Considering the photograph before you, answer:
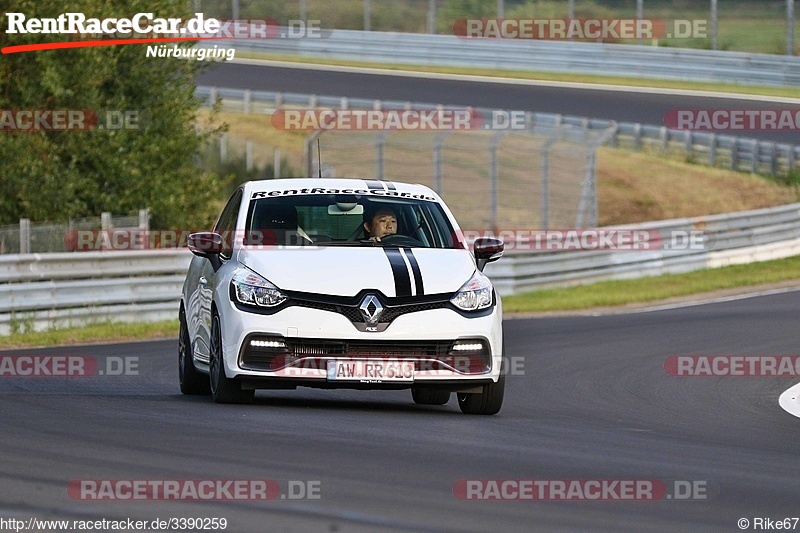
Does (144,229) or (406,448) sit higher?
(406,448)

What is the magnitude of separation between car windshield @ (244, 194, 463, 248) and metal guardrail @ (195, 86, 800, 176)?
84.8 feet

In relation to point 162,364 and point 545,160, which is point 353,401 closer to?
point 162,364

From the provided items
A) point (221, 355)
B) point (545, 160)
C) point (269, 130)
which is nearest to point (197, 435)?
point (221, 355)

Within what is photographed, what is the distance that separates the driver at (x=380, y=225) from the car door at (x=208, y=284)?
975 millimetres

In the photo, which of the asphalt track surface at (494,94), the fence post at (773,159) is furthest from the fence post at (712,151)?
the fence post at (773,159)

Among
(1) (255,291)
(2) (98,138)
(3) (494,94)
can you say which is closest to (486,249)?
(1) (255,291)

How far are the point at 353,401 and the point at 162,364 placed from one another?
3.78 m

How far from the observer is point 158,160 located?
25062 millimetres

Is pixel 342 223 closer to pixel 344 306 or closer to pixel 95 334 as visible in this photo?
pixel 344 306

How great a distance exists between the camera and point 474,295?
401 inches

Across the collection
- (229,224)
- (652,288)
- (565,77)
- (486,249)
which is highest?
(229,224)

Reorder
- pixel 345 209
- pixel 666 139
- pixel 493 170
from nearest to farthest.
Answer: pixel 345 209 → pixel 493 170 → pixel 666 139

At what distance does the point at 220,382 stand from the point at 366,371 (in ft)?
3.35

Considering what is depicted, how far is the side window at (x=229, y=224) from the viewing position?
10828 mm
